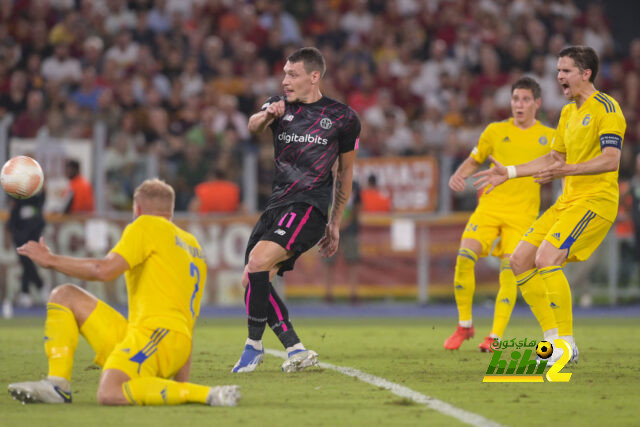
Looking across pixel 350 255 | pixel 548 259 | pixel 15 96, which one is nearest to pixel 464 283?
pixel 548 259

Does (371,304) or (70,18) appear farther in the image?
(70,18)

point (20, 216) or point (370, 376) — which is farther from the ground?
point (20, 216)

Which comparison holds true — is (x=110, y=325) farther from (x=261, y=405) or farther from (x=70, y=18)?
(x=70, y=18)

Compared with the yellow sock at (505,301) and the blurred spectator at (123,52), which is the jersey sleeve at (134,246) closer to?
the yellow sock at (505,301)

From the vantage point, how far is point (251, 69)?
20.3m

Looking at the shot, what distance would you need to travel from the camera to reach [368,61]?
21.3m

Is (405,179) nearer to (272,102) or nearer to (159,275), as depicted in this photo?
(272,102)

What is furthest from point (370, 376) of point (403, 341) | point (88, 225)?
point (88, 225)

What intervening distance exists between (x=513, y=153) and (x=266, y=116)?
10.3 ft

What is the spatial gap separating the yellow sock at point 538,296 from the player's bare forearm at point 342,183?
1597 millimetres

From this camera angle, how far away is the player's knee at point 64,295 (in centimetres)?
610

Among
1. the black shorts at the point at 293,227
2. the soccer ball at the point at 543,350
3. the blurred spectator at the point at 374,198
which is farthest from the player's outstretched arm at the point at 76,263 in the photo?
the blurred spectator at the point at 374,198

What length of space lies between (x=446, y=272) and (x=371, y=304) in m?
1.38

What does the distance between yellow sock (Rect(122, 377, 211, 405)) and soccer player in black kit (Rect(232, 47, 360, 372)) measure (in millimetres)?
2157
